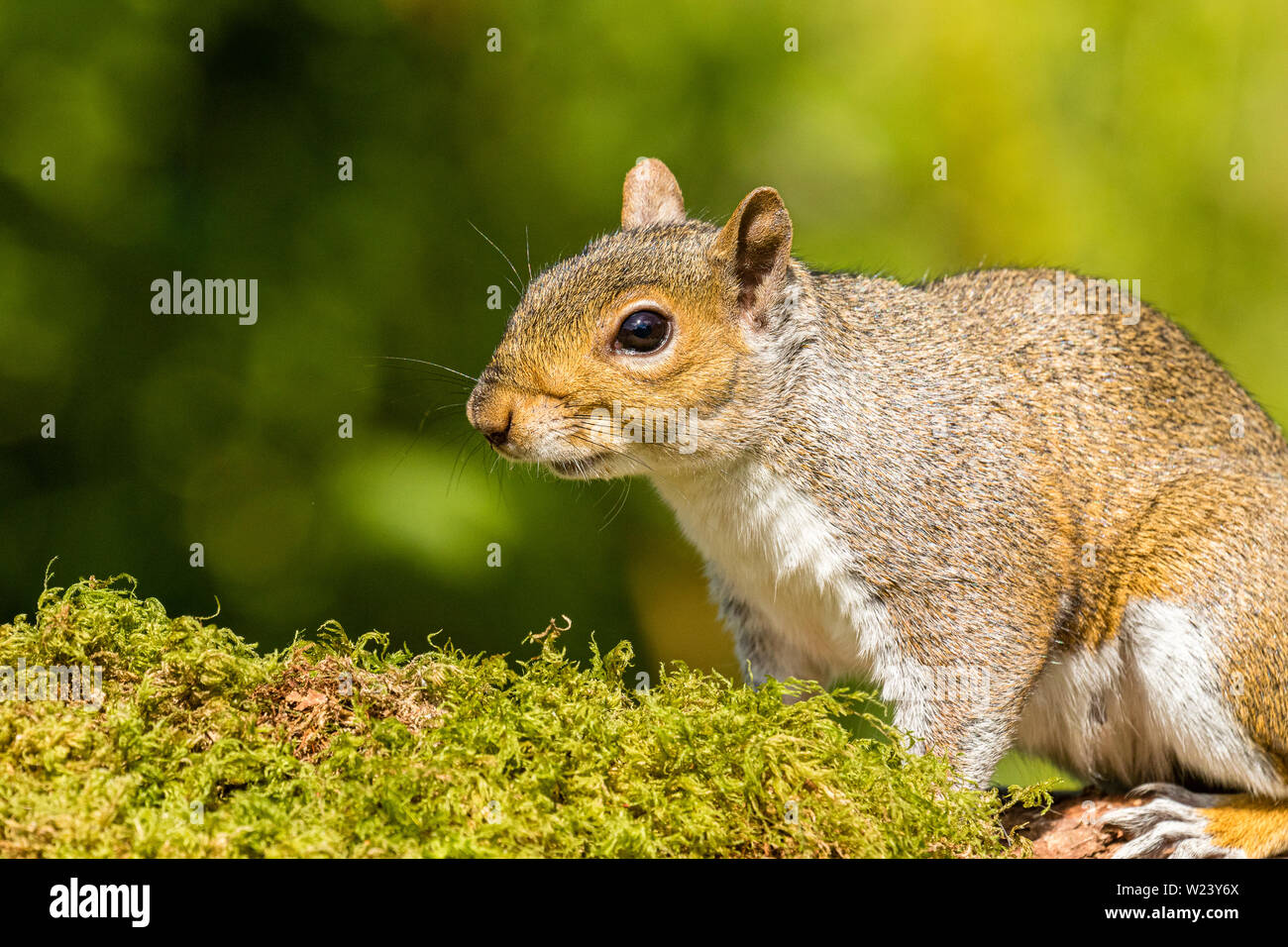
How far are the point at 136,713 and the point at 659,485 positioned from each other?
1507 mm

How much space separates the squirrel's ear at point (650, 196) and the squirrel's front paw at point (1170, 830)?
208 centimetres

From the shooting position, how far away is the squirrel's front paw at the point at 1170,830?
289 cm

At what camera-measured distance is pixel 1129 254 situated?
4586 mm

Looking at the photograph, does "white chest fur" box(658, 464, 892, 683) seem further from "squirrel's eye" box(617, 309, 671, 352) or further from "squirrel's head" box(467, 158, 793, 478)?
"squirrel's eye" box(617, 309, 671, 352)

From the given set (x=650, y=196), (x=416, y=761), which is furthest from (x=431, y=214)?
(x=416, y=761)

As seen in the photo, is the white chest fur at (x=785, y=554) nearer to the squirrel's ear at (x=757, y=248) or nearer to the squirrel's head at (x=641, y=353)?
the squirrel's head at (x=641, y=353)

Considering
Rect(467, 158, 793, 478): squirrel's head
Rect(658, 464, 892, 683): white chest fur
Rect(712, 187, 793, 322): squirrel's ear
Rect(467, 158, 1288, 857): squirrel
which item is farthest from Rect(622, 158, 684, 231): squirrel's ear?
Rect(658, 464, 892, 683): white chest fur

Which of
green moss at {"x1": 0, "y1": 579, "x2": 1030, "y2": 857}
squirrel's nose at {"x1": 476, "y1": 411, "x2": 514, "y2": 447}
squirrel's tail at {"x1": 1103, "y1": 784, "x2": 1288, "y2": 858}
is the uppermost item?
squirrel's nose at {"x1": 476, "y1": 411, "x2": 514, "y2": 447}

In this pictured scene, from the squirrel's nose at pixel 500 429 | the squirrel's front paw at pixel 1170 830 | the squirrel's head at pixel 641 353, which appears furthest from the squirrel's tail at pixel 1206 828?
the squirrel's nose at pixel 500 429

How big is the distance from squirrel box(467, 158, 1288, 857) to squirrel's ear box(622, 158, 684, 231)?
29 cm

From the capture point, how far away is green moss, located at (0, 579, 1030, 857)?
6.02 feet

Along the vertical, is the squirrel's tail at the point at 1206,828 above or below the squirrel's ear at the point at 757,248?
below

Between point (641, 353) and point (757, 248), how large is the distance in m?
0.43

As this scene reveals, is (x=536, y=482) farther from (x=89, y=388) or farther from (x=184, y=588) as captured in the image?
(x=89, y=388)
